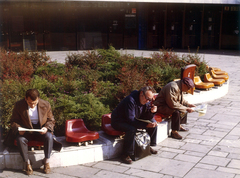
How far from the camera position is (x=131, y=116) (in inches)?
219

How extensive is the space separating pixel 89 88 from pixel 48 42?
1177 cm

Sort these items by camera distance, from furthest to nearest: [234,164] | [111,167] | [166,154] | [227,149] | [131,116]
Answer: [227,149] → [166,154] → [131,116] → [234,164] → [111,167]

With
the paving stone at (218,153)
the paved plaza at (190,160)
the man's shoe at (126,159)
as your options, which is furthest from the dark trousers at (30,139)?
the paving stone at (218,153)

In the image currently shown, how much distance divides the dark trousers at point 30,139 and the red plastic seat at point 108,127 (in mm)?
1126

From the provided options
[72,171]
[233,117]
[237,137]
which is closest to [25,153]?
[72,171]

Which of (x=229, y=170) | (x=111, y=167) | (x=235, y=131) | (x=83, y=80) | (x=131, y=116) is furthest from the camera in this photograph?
(x=83, y=80)

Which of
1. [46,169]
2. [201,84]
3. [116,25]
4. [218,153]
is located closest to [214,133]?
[218,153]

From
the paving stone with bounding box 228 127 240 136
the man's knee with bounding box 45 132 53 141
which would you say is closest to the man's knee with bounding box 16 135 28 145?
the man's knee with bounding box 45 132 53 141

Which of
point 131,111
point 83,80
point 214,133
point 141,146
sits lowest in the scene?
point 214,133

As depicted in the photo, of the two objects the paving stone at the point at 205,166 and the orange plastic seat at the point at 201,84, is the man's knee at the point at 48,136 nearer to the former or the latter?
the paving stone at the point at 205,166

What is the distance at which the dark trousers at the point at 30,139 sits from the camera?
5.00m

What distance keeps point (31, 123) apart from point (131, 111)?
1651 mm

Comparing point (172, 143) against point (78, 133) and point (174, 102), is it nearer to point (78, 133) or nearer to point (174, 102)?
point (174, 102)

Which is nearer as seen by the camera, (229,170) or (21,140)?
(21,140)
